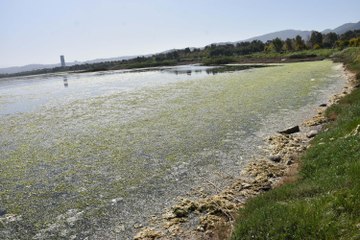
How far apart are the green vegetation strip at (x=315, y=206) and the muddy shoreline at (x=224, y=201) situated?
0.89m

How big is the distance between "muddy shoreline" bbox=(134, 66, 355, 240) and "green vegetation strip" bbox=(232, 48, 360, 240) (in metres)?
0.89

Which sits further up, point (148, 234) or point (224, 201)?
point (224, 201)

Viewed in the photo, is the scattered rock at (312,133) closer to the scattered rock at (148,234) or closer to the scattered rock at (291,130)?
the scattered rock at (291,130)

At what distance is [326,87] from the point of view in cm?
3919

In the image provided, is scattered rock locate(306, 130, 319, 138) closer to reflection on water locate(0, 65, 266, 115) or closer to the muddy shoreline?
the muddy shoreline

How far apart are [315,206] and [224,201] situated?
4.00 m

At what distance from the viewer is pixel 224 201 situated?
40.8 feet

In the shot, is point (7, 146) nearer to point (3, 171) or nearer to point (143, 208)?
point (3, 171)

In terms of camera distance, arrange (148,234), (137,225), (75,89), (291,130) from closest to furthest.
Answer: (148,234) → (137,225) → (291,130) → (75,89)

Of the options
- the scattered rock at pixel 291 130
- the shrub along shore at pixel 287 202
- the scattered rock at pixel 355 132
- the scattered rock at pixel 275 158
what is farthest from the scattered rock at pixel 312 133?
the scattered rock at pixel 355 132

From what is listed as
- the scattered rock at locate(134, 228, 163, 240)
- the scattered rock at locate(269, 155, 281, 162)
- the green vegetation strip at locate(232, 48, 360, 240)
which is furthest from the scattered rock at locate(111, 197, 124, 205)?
the scattered rock at locate(269, 155, 281, 162)

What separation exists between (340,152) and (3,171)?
1638 cm

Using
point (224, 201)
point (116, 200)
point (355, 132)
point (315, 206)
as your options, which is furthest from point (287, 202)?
point (116, 200)

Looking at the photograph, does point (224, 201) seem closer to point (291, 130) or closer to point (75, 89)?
point (291, 130)
